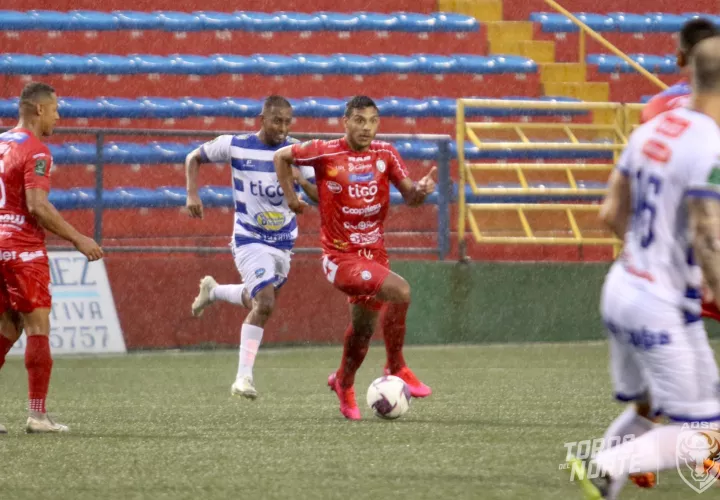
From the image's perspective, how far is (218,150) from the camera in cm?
1099

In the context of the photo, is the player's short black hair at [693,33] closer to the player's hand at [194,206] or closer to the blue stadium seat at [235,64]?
the player's hand at [194,206]

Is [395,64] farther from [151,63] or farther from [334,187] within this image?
[334,187]

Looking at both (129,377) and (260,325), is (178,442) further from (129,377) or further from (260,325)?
(129,377)

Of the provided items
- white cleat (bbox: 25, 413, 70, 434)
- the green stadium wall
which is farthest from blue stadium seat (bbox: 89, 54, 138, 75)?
white cleat (bbox: 25, 413, 70, 434)

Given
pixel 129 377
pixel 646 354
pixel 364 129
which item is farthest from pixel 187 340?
pixel 646 354

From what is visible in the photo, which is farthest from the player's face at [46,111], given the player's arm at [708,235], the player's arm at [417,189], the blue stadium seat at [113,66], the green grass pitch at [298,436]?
the blue stadium seat at [113,66]

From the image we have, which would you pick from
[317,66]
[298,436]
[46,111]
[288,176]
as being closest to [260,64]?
[317,66]

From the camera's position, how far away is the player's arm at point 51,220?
312 inches

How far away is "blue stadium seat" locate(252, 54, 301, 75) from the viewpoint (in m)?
17.9

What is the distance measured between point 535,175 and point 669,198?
38.5ft

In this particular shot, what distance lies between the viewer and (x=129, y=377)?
11906 mm

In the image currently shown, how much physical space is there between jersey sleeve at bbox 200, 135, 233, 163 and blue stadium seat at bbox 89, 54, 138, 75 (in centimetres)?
657

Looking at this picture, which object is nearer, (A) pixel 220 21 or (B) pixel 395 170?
(B) pixel 395 170

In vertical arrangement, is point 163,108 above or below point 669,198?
below
